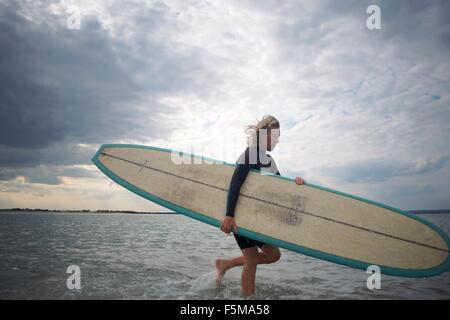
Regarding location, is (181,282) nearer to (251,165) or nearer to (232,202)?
(232,202)

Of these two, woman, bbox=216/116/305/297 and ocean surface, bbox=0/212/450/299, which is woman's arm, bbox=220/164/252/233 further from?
ocean surface, bbox=0/212/450/299

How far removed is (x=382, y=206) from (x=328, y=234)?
817 mm

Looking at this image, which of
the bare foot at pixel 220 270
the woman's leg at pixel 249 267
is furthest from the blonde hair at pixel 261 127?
the bare foot at pixel 220 270

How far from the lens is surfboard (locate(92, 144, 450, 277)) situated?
3.50 m

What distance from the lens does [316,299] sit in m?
4.03

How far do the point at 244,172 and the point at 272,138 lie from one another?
53 cm

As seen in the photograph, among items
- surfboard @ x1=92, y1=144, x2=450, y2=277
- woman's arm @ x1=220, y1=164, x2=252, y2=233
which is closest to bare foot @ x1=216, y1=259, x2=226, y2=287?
surfboard @ x1=92, y1=144, x2=450, y2=277

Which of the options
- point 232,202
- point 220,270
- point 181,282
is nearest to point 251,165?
point 232,202

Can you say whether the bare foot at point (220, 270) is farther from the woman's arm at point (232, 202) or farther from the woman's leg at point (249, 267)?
the woman's arm at point (232, 202)

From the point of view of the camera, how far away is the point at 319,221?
3656mm

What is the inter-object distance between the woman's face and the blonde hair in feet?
0.16
